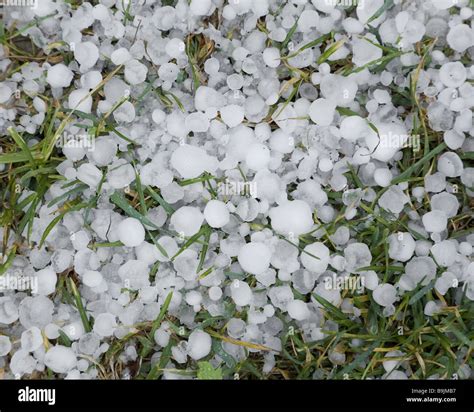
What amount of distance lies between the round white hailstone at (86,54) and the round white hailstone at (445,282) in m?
0.74

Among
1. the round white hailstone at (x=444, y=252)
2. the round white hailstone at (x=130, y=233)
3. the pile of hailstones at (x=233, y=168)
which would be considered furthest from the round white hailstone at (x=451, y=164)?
the round white hailstone at (x=130, y=233)

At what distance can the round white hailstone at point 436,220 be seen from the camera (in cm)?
101

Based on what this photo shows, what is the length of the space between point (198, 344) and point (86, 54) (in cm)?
56

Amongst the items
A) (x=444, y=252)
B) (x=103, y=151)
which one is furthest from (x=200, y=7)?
(x=444, y=252)

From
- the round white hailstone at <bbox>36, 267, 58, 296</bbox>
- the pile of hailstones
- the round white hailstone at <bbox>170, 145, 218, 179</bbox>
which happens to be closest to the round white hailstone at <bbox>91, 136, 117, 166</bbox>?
the pile of hailstones

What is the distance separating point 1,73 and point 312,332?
0.75m

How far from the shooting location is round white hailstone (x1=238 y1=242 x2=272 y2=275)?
996 millimetres

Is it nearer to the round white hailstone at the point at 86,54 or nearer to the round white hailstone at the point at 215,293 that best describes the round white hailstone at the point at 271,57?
the round white hailstone at the point at 86,54

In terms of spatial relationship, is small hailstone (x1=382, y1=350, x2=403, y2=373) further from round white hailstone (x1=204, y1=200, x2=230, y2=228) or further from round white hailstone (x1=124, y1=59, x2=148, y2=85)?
round white hailstone (x1=124, y1=59, x2=148, y2=85)

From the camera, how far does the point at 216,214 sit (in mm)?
1003

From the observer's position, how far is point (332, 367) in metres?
1.03

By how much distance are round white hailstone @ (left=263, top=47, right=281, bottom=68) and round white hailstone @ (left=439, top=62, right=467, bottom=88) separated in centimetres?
30

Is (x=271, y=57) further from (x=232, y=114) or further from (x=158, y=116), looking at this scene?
(x=158, y=116)
